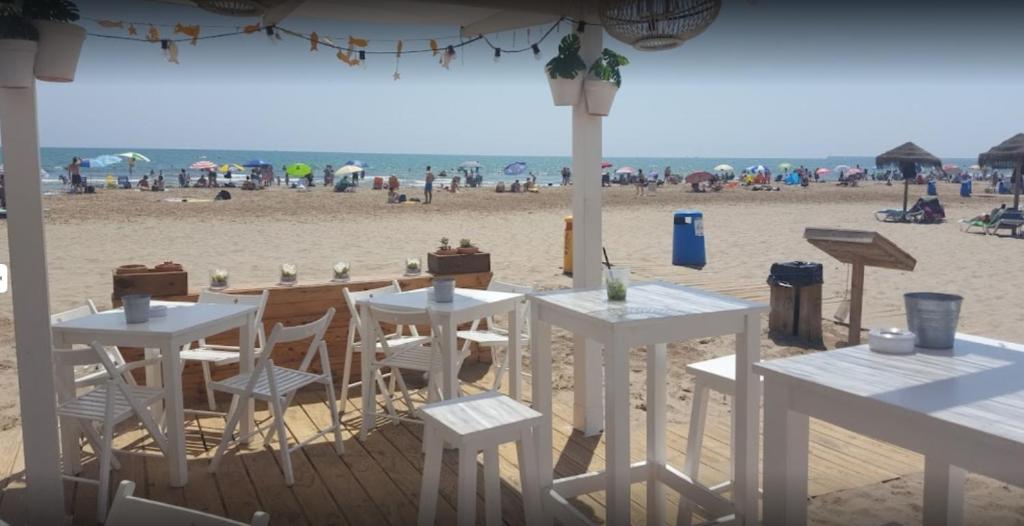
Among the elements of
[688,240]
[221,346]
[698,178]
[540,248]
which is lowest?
[540,248]

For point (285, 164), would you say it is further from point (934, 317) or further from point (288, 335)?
point (934, 317)

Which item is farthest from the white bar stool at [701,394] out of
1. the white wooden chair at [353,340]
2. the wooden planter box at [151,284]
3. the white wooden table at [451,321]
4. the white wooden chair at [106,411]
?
the wooden planter box at [151,284]

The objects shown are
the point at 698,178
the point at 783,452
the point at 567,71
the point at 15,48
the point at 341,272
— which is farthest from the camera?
the point at 698,178

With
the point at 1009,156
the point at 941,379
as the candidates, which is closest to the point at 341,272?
the point at 941,379

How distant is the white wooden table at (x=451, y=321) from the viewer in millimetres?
3555

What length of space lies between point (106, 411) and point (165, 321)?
622 millimetres

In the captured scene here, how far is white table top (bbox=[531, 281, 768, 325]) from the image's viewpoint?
256cm

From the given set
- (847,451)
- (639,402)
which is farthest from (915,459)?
(639,402)

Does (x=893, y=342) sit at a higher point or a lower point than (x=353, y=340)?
higher

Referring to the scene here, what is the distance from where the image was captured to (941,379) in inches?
70.7

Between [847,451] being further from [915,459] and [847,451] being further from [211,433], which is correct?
[211,433]

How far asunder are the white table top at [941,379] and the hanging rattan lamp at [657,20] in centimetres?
113

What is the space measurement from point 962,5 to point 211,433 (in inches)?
142

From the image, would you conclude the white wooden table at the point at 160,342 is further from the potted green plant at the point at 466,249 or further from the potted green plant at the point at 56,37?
the potted green plant at the point at 466,249
